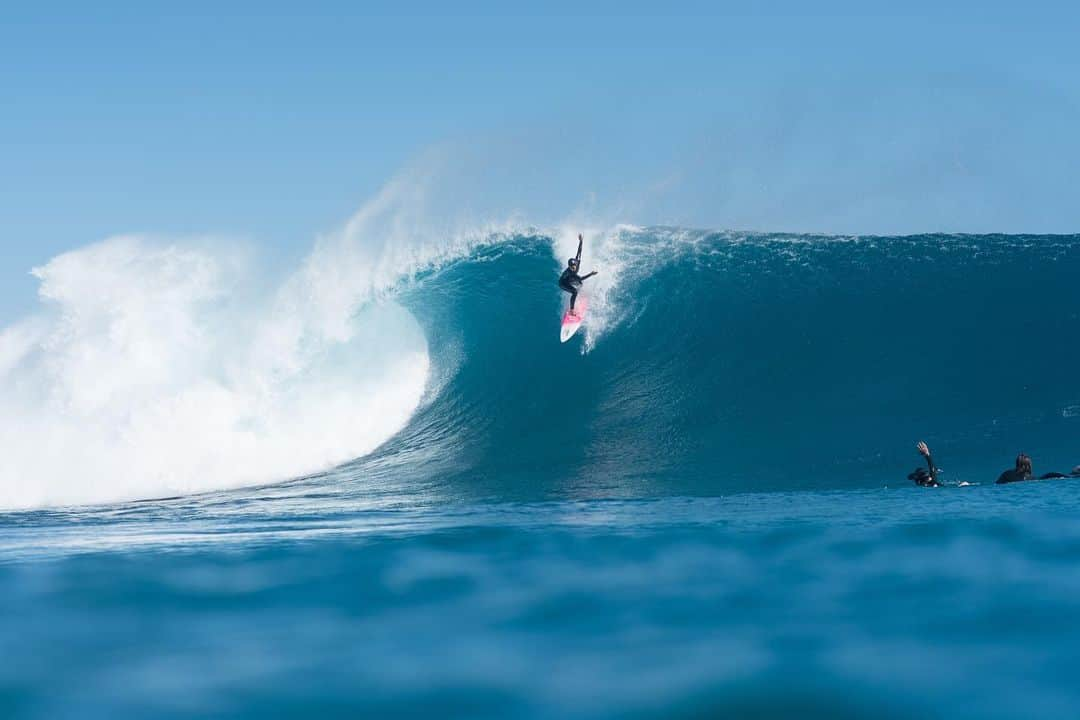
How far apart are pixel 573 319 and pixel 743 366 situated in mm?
3245

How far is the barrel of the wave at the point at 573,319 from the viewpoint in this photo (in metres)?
15.4

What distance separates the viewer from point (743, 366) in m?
13.5

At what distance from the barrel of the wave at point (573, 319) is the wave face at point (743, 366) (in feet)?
0.64

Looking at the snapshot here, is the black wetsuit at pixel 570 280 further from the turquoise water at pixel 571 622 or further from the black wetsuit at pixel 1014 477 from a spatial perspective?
the turquoise water at pixel 571 622

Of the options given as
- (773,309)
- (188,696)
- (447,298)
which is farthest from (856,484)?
(447,298)

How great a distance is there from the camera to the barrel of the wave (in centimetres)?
1541

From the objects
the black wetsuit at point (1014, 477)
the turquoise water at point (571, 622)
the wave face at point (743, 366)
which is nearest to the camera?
the turquoise water at point (571, 622)

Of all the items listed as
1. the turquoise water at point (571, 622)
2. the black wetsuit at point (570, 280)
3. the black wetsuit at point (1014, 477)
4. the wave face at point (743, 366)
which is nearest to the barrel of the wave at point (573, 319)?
the wave face at point (743, 366)

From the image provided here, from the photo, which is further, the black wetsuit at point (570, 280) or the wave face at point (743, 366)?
the black wetsuit at point (570, 280)

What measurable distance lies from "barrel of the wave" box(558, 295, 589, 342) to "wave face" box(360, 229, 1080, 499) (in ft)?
0.64

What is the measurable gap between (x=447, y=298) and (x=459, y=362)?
74.3 inches

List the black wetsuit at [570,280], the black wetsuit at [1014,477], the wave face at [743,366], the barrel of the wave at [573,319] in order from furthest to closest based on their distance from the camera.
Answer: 1. the barrel of the wave at [573,319]
2. the black wetsuit at [570,280]
3. the wave face at [743,366]
4. the black wetsuit at [1014,477]

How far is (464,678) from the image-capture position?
10.7 feet

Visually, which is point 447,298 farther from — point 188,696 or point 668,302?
point 188,696
